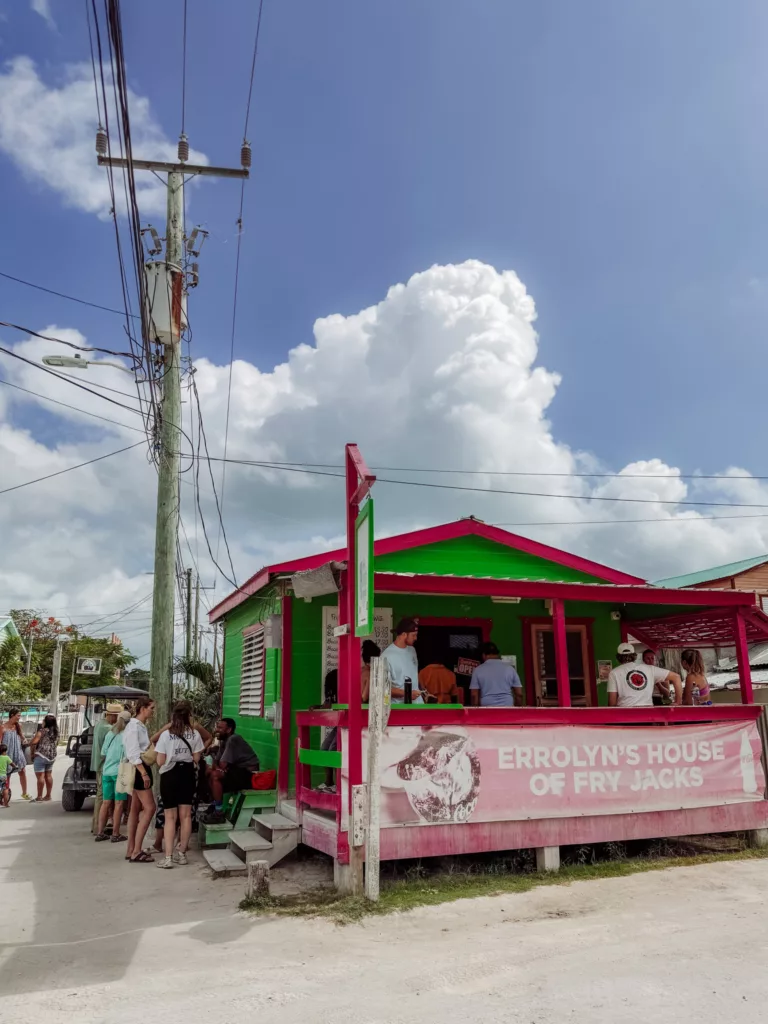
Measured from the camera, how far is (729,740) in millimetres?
8992

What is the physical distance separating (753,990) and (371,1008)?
2.22m

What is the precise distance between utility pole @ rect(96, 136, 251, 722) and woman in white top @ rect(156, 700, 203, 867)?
1.67m

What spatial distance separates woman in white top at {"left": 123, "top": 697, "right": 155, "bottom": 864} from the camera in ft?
28.5

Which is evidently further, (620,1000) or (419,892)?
(419,892)

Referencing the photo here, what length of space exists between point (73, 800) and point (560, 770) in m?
9.38

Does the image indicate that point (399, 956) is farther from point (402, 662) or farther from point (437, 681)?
point (437, 681)

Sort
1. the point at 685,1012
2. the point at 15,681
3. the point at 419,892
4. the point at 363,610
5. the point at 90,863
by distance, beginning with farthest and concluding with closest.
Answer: the point at 15,681
the point at 90,863
the point at 419,892
the point at 363,610
the point at 685,1012

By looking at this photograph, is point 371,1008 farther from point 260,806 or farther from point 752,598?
point 752,598

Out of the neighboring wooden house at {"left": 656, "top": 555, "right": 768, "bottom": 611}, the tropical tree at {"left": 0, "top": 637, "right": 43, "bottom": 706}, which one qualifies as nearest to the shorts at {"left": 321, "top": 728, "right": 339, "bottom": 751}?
the neighboring wooden house at {"left": 656, "top": 555, "right": 768, "bottom": 611}

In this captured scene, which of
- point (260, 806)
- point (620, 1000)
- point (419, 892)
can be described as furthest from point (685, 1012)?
Result: point (260, 806)

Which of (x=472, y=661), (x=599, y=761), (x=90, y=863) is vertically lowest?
(x=90, y=863)

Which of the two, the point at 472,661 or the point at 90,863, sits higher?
the point at 472,661

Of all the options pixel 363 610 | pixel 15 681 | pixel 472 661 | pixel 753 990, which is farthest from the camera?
pixel 15 681

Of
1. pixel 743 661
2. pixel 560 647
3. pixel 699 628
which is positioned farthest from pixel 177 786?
pixel 699 628
